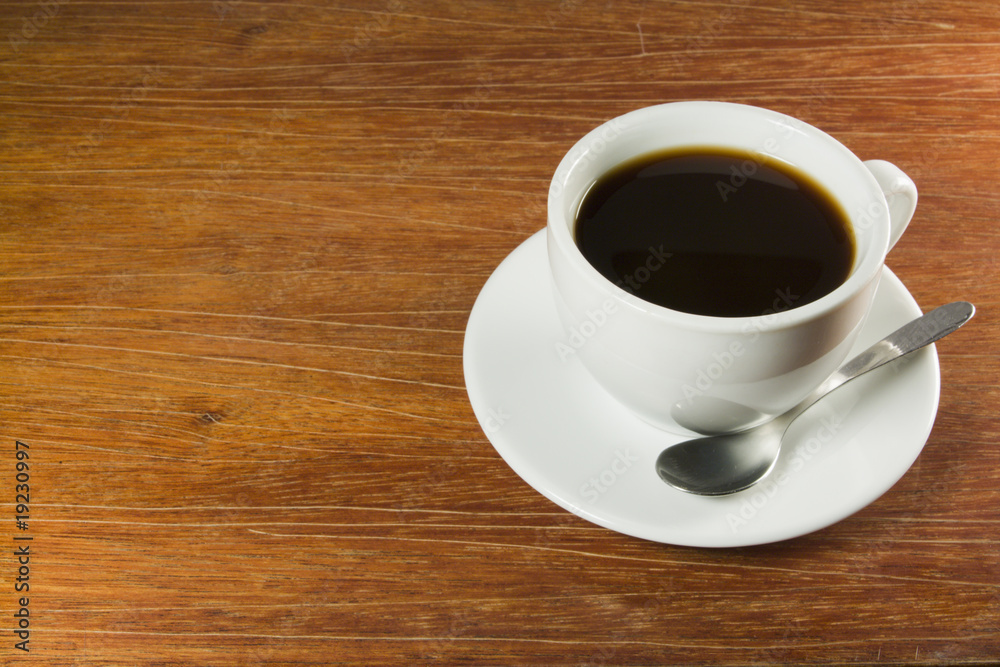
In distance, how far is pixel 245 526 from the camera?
69cm

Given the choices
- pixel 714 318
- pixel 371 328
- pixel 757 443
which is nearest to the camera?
pixel 714 318

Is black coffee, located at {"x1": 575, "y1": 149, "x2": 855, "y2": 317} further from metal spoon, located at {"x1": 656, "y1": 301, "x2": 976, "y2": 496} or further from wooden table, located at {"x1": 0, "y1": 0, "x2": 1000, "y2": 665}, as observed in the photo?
wooden table, located at {"x1": 0, "y1": 0, "x2": 1000, "y2": 665}

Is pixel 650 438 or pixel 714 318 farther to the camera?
pixel 650 438

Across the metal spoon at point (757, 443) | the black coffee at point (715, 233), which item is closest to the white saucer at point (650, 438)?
the metal spoon at point (757, 443)

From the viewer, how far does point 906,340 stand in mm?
685

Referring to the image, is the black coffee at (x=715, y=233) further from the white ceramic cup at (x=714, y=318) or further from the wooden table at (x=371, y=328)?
the wooden table at (x=371, y=328)

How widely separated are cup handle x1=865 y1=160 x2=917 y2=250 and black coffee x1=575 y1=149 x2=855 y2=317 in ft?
0.14

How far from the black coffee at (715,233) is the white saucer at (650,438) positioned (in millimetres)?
120

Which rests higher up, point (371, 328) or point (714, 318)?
point (714, 318)

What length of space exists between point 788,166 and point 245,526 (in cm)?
57

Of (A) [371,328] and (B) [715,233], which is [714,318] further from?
(A) [371,328]

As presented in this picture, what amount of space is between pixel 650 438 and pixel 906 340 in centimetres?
24

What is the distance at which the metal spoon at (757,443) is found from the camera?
2.05 feet

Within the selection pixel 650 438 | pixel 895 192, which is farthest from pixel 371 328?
pixel 895 192
